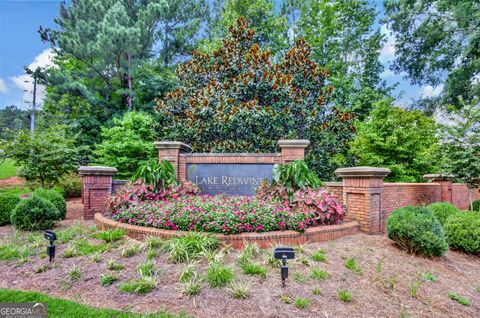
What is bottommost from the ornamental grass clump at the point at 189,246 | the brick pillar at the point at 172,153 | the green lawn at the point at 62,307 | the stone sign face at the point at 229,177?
the green lawn at the point at 62,307

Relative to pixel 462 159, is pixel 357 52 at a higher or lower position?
higher

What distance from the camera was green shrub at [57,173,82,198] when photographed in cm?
1084

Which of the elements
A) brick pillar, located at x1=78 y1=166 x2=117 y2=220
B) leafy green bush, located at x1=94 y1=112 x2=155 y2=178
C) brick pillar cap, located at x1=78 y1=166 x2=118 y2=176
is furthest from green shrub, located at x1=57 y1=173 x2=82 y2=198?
brick pillar cap, located at x1=78 y1=166 x2=118 y2=176

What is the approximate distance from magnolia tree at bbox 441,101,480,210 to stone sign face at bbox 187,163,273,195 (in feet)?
16.1

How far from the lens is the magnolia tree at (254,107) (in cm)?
941

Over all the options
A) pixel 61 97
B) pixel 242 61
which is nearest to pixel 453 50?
pixel 242 61

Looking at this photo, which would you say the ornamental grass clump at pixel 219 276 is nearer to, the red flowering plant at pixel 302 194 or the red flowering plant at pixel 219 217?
the red flowering plant at pixel 219 217

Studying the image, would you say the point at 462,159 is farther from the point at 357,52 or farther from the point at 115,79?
the point at 115,79

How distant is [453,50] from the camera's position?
14773 mm

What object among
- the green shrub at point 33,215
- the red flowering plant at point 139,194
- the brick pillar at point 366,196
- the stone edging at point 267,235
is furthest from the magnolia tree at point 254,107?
the green shrub at point 33,215

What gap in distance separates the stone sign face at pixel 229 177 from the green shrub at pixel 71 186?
6750mm

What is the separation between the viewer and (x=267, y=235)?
14.6ft

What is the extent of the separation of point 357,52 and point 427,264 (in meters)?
17.3

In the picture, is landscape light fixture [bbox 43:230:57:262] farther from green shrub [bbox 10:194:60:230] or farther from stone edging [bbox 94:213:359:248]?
green shrub [bbox 10:194:60:230]
